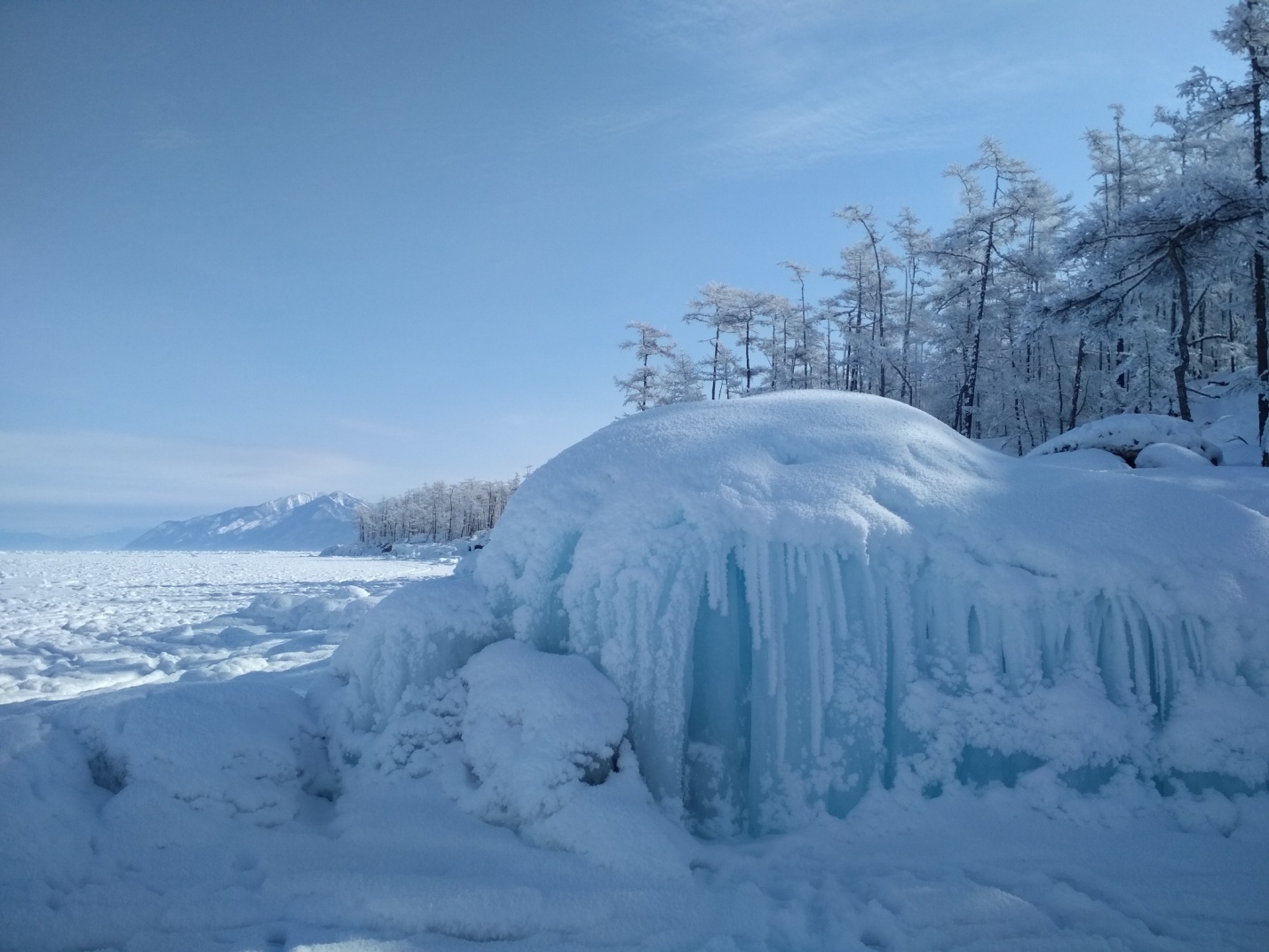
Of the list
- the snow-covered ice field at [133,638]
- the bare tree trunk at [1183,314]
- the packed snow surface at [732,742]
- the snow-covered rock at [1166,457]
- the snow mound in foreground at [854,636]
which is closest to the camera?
the packed snow surface at [732,742]

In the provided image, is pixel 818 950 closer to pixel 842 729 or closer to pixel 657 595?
pixel 842 729

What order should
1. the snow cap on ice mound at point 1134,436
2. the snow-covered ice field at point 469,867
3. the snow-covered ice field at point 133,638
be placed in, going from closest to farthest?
1. the snow-covered ice field at point 469,867
2. the snow-covered ice field at point 133,638
3. the snow cap on ice mound at point 1134,436

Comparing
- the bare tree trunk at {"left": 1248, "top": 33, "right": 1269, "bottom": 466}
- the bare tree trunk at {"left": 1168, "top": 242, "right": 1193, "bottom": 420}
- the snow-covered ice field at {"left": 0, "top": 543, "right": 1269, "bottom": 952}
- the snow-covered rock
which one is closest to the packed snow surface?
the snow-covered ice field at {"left": 0, "top": 543, "right": 1269, "bottom": 952}

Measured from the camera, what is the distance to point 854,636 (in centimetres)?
363

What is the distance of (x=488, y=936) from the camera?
8.09 feet

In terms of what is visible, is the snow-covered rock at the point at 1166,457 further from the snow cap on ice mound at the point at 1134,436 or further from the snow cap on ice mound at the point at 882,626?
the snow cap on ice mound at the point at 882,626

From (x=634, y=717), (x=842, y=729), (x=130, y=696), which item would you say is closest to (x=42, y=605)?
(x=130, y=696)

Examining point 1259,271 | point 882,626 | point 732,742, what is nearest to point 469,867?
point 732,742

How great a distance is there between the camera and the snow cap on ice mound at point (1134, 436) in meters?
8.01

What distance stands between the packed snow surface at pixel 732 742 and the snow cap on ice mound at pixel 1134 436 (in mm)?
5184

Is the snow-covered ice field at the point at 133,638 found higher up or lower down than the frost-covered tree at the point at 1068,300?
lower down

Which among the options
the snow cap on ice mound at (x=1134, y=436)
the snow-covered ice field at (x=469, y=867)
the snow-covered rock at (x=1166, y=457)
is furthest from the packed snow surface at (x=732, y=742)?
the snow cap on ice mound at (x=1134, y=436)

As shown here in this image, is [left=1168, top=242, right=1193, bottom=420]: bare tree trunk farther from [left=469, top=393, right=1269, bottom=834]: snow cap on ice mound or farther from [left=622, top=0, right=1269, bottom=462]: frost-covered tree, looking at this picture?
[left=469, top=393, right=1269, bottom=834]: snow cap on ice mound

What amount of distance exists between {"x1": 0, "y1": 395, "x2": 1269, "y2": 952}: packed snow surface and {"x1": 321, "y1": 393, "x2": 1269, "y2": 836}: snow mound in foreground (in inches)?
0.7
